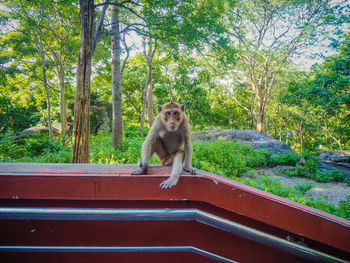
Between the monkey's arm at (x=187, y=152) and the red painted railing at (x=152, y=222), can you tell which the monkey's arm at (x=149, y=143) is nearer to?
the monkey's arm at (x=187, y=152)

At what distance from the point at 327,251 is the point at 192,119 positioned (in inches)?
674

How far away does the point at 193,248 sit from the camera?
1.19m

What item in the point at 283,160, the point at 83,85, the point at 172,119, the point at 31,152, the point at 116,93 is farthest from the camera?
the point at 283,160

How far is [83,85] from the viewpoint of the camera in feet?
13.9

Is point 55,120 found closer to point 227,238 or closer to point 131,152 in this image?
point 131,152

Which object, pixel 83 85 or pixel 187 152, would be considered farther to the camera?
pixel 83 85

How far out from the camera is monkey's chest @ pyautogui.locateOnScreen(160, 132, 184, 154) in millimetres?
2689

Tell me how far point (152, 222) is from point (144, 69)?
20419 millimetres

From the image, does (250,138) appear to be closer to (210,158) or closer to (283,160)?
(283,160)

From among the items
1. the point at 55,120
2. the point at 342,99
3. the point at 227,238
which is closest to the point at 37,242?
the point at 227,238

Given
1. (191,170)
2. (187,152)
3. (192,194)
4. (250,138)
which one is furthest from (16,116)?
(192,194)

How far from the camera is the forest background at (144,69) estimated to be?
655cm

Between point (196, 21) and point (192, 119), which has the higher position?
point (196, 21)

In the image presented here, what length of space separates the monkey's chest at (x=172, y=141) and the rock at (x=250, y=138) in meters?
10.8
